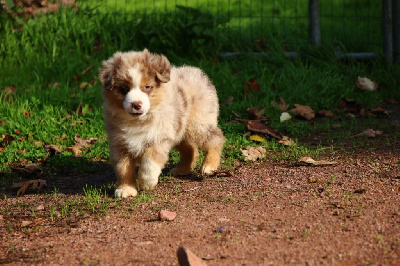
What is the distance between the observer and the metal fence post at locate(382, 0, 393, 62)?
24.8ft

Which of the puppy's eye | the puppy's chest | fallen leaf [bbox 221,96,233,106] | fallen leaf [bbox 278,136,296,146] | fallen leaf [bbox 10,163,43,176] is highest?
the puppy's eye

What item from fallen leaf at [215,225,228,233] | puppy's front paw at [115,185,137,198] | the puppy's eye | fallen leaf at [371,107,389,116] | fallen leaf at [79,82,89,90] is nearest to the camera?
fallen leaf at [215,225,228,233]

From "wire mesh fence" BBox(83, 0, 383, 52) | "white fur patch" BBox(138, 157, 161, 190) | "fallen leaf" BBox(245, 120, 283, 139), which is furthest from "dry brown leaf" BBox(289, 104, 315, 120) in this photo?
"white fur patch" BBox(138, 157, 161, 190)

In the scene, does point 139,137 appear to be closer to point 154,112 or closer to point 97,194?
point 154,112

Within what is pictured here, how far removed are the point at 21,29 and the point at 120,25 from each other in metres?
1.39

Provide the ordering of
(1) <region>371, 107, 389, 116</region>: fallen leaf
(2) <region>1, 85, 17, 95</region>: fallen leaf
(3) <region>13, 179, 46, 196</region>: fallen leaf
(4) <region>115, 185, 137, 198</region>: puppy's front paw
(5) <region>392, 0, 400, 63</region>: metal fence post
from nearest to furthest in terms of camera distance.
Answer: (4) <region>115, 185, 137, 198</region>: puppy's front paw
(3) <region>13, 179, 46, 196</region>: fallen leaf
(1) <region>371, 107, 389, 116</region>: fallen leaf
(2) <region>1, 85, 17, 95</region>: fallen leaf
(5) <region>392, 0, 400, 63</region>: metal fence post

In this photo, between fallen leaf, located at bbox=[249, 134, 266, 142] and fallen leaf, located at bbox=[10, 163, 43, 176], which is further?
fallen leaf, located at bbox=[249, 134, 266, 142]

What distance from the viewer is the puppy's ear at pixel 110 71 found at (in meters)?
4.26

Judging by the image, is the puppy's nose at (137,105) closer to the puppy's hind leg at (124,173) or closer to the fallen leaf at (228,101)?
the puppy's hind leg at (124,173)

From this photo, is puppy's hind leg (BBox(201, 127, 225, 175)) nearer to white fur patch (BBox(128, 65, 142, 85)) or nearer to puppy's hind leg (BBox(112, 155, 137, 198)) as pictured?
puppy's hind leg (BBox(112, 155, 137, 198))

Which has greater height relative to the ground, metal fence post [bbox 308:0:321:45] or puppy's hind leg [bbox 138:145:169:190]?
metal fence post [bbox 308:0:321:45]

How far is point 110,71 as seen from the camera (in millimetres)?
4293

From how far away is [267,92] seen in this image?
269 inches

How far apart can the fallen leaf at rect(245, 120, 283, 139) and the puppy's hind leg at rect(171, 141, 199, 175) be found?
914mm
